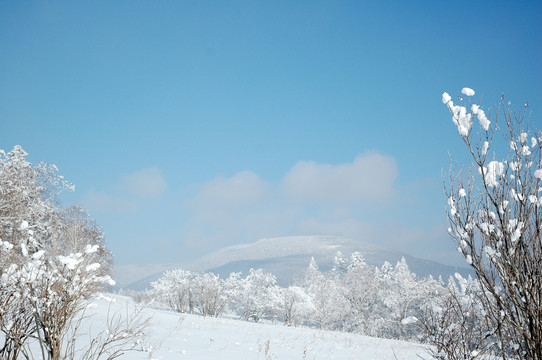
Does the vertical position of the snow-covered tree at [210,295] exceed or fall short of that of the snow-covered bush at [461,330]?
it falls short

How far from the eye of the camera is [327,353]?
1396cm

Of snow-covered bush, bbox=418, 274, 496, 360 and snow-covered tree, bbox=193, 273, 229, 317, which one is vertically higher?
snow-covered bush, bbox=418, 274, 496, 360

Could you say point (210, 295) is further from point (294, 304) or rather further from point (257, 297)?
point (294, 304)

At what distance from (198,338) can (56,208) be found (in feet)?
59.0

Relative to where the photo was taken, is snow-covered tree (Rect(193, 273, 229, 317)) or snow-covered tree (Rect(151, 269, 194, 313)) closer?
snow-covered tree (Rect(193, 273, 229, 317))

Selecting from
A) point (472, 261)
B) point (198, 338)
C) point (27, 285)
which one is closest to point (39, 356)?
point (27, 285)

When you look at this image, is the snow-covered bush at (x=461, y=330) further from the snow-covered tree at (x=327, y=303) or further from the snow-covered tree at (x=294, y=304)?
the snow-covered tree at (x=327, y=303)

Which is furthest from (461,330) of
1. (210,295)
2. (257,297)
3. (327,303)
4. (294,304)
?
Result: (257,297)

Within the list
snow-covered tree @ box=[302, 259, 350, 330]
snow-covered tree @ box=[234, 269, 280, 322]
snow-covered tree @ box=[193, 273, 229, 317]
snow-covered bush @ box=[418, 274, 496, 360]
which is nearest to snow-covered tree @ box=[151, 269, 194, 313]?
snow-covered tree @ box=[193, 273, 229, 317]

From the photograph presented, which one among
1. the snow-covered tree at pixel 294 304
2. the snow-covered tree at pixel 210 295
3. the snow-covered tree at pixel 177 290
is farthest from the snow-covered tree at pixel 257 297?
the snow-covered tree at pixel 177 290

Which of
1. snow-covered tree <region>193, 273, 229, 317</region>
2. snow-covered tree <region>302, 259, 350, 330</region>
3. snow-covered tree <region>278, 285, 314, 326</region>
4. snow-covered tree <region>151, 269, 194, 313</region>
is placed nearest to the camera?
snow-covered tree <region>193, 273, 229, 317</region>

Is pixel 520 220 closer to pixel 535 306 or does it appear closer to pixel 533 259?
pixel 533 259

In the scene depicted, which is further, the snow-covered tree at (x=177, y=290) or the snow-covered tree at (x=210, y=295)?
the snow-covered tree at (x=177, y=290)

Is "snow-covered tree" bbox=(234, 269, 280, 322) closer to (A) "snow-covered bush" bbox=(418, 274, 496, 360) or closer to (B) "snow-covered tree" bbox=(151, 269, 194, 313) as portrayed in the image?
(B) "snow-covered tree" bbox=(151, 269, 194, 313)
